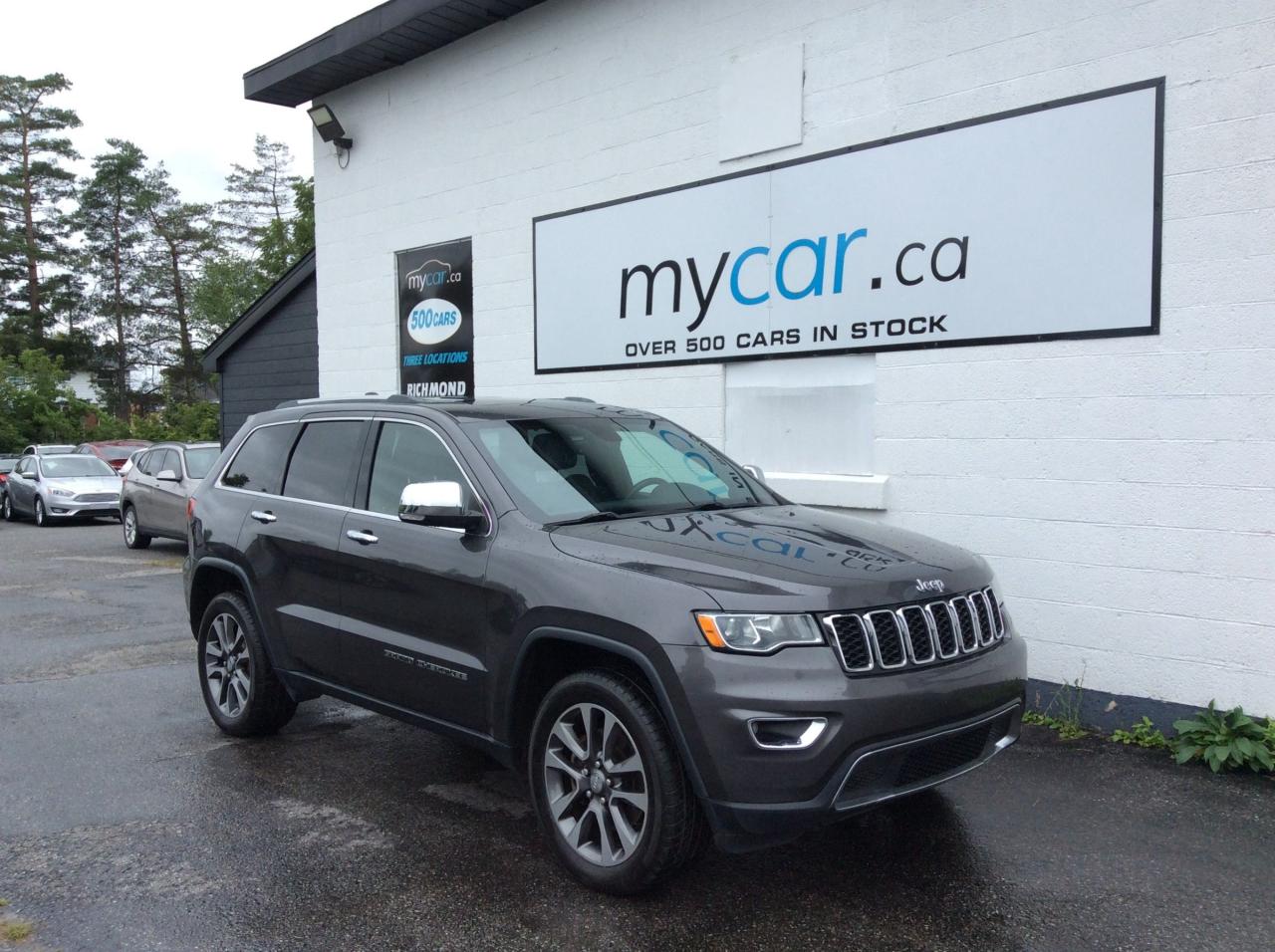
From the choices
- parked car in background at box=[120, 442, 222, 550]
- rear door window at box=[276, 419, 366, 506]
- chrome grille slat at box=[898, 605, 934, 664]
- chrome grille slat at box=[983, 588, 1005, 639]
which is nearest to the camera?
chrome grille slat at box=[898, 605, 934, 664]

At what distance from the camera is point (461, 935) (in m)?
3.63

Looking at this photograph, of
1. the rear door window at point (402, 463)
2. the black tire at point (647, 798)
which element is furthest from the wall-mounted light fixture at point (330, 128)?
the black tire at point (647, 798)

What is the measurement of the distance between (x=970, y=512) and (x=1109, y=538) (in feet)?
2.80

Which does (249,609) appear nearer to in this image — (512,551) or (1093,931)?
(512,551)

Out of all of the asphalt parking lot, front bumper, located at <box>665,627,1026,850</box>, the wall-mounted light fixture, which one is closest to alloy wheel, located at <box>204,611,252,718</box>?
the asphalt parking lot

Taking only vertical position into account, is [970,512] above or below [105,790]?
above

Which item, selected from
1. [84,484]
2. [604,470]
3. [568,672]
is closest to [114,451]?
[84,484]

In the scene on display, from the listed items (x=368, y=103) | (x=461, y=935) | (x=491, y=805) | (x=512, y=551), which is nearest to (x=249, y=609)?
(x=491, y=805)

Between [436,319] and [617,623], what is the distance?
24.9 feet

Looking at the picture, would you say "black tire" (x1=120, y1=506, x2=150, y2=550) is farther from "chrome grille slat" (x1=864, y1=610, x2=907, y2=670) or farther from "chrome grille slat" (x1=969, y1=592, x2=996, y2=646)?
"chrome grille slat" (x1=864, y1=610, x2=907, y2=670)

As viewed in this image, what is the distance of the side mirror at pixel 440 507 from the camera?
14.0 feet

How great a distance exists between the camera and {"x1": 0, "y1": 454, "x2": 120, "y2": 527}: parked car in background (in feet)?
64.5

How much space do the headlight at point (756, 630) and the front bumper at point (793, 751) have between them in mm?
35

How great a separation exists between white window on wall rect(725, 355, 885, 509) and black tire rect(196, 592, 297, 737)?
3652mm
